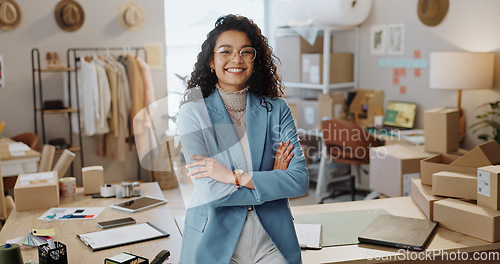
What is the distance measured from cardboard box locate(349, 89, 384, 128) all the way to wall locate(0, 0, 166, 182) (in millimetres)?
2315

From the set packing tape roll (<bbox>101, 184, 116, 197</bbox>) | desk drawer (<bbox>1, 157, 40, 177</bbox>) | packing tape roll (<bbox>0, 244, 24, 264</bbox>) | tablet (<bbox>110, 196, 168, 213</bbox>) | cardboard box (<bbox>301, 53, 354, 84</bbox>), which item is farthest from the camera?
cardboard box (<bbox>301, 53, 354, 84</bbox>)

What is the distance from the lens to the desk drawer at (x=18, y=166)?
416cm

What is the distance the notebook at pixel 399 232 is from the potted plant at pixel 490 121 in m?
2.18

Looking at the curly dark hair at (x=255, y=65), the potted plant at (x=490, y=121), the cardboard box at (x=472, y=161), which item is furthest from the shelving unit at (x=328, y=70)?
the curly dark hair at (x=255, y=65)

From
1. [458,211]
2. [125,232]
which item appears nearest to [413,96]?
[458,211]

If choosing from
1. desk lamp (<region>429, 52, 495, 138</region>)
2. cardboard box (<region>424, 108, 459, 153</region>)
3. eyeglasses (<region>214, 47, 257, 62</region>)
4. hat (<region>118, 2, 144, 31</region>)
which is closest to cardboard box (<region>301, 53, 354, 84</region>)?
desk lamp (<region>429, 52, 495, 138</region>)

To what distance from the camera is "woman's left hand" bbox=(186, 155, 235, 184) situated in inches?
68.7

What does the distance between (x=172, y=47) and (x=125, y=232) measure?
4171 millimetres

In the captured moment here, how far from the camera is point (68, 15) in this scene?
5.34 meters

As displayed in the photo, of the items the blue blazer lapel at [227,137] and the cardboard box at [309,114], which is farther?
the cardboard box at [309,114]

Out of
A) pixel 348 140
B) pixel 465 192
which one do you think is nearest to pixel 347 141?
pixel 348 140

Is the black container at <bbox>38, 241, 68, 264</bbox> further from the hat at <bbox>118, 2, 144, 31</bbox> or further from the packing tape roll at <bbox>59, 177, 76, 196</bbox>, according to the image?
the hat at <bbox>118, 2, 144, 31</bbox>

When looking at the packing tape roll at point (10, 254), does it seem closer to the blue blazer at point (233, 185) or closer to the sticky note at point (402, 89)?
the blue blazer at point (233, 185)

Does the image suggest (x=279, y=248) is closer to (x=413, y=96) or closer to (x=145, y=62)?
(x=413, y=96)
